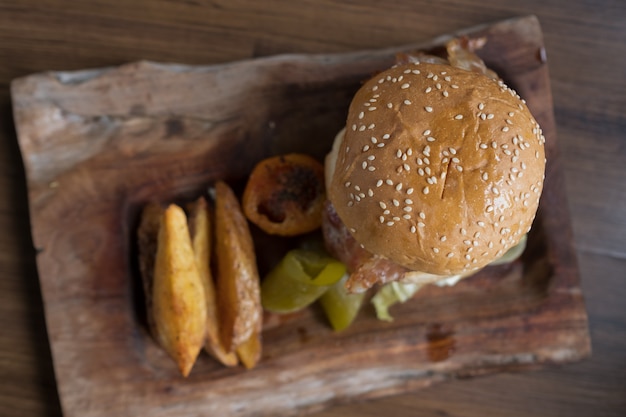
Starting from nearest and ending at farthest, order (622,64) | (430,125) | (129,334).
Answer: (430,125) < (129,334) < (622,64)

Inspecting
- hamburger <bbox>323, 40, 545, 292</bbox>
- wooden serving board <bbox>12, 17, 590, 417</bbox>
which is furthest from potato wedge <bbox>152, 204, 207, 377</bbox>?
hamburger <bbox>323, 40, 545, 292</bbox>

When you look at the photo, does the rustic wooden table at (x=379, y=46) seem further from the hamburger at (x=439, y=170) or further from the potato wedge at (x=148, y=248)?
the hamburger at (x=439, y=170)

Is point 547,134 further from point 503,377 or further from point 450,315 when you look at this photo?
point 503,377

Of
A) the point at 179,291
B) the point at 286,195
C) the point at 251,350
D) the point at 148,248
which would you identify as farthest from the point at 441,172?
the point at 148,248

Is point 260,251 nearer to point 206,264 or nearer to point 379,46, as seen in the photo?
point 206,264

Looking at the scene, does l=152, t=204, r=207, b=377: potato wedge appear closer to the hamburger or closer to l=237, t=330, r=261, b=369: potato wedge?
l=237, t=330, r=261, b=369: potato wedge

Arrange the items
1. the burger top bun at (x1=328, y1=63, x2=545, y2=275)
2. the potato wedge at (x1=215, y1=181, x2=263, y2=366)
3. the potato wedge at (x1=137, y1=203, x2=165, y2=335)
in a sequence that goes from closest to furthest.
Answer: the burger top bun at (x1=328, y1=63, x2=545, y2=275) < the potato wedge at (x1=215, y1=181, x2=263, y2=366) < the potato wedge at (x1=137, y1=203, x2=165, y2=335)

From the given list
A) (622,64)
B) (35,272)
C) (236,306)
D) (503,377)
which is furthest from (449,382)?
(35,272)

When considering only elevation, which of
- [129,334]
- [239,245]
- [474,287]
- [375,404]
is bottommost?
[375,404]
